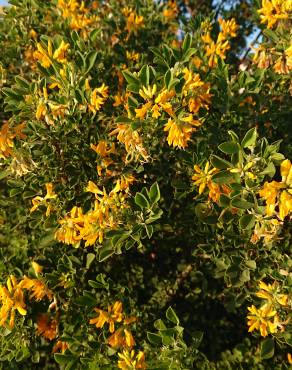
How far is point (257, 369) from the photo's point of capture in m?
2.30

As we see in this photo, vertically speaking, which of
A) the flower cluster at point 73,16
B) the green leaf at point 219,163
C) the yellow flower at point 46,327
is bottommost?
the yellow flower at point 46,327

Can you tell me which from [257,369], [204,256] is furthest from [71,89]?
[257,369]

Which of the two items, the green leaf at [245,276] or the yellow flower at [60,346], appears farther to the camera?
the yellow flower at [60,346]

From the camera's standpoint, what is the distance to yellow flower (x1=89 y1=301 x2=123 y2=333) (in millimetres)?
1993

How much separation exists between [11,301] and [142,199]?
700 millimetres

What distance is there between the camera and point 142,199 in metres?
1.78

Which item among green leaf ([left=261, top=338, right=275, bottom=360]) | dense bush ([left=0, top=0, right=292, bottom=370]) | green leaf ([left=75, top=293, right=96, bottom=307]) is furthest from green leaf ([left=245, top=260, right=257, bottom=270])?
green leaf ([left=75, top=293, right=96, bottom=307])

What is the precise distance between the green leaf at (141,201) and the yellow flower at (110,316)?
0.53 metres

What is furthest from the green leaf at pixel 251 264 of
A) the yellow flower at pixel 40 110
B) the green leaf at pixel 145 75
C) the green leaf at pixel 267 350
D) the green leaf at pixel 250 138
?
the yellow flower at pixel 40 110

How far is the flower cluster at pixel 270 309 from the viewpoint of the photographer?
1761mm

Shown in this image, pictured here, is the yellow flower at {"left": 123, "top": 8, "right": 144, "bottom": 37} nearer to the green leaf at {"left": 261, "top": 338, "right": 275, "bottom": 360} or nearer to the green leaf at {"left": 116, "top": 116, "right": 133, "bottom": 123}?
the green leaf at {"left": 116, "top": 116, "right": 133, "bottom": 123}

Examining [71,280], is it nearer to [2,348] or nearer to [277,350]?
[2,348]

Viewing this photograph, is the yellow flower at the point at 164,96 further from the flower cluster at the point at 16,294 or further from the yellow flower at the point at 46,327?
the yellow flower at the point at 46,327

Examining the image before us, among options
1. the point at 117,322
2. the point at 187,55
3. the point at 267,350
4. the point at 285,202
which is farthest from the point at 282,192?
the point at 117,322
